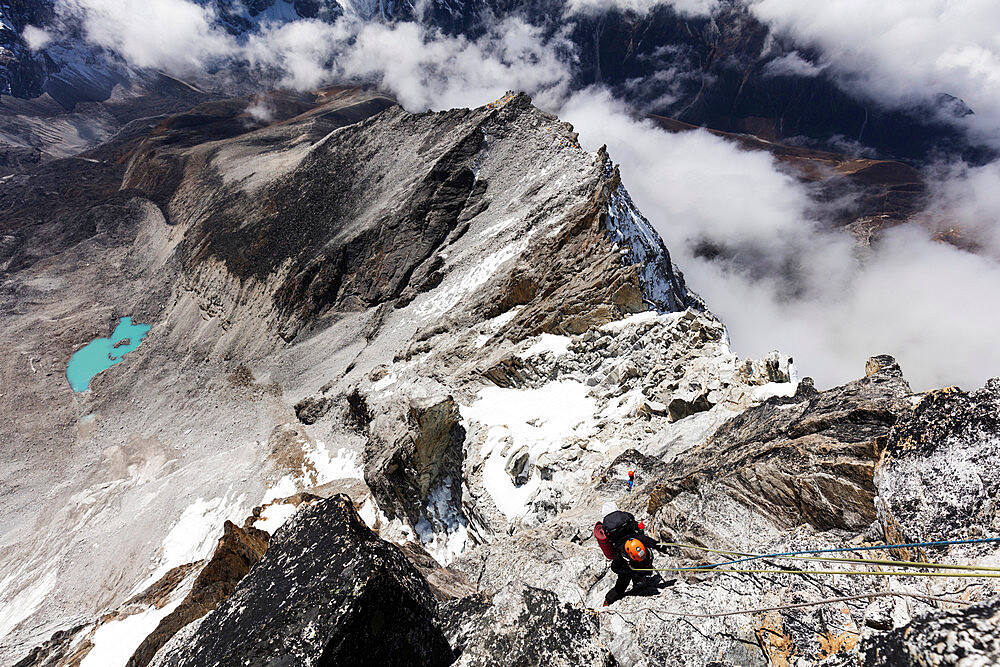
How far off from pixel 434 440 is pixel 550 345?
6.35 meters

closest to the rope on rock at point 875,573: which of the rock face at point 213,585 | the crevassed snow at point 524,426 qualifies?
the crevassed snow at point 524,426

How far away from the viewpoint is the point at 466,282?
29.8m

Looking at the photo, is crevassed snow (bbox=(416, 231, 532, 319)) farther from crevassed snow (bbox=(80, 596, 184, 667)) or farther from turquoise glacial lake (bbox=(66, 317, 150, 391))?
turquoise glacial lake (bbox=(66, 317, 150, 391))

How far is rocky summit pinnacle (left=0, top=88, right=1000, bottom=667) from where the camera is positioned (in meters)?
4.36

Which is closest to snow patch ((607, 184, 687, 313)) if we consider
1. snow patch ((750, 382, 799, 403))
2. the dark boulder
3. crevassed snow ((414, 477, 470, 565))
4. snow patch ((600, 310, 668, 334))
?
snow patch ((600, 310, 668, 334))

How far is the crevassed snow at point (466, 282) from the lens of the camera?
27920mm

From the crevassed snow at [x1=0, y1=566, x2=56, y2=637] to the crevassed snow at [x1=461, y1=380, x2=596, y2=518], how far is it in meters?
23.2

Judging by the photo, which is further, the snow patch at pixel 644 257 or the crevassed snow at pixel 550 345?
the snow patch at pixel 644 257

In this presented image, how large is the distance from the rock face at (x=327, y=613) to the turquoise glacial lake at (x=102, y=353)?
1868 inches

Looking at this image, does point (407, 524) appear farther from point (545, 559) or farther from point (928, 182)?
point (928, 182)

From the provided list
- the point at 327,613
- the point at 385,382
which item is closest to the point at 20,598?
the point at 385,382

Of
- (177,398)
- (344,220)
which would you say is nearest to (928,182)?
(344,220)

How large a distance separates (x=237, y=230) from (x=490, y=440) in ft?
136

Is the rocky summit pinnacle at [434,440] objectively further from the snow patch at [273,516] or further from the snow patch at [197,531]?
the snow patch at [273,516]
